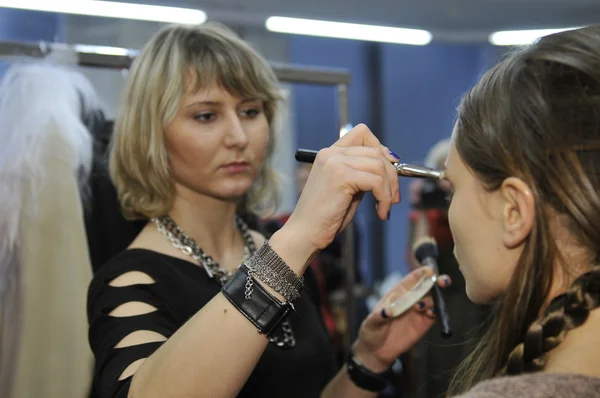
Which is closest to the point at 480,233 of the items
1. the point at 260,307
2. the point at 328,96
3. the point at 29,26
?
the point at 260,307

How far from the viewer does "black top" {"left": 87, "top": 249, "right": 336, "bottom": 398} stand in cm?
91

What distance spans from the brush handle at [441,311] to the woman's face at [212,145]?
395mm

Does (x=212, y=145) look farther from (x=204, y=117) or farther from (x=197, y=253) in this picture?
(x=197, y=253)

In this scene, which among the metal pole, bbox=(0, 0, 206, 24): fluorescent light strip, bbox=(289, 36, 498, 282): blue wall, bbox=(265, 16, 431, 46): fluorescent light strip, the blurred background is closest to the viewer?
bbox=(0, 0, 206, 24): fluorescent light strip

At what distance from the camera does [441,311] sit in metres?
1.11

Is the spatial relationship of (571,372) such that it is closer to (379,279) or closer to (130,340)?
(130,340)

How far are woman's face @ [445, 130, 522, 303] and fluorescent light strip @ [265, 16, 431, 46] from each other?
10.7 feet

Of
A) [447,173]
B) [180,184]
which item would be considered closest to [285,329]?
[180,184]

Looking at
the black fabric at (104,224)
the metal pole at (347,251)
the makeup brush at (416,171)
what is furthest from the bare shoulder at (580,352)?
the metal pole at (347,251)

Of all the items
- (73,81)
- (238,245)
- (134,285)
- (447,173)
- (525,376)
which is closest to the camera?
(525,376)

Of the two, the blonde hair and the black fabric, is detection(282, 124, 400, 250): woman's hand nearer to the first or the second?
the blonde hair

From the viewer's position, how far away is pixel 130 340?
901mm

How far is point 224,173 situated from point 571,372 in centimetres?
69

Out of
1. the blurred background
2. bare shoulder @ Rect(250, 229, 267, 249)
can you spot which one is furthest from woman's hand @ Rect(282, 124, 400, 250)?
the blurred background
